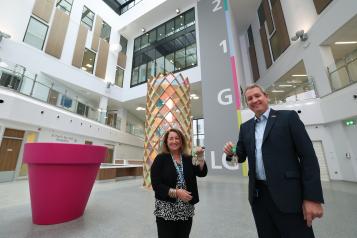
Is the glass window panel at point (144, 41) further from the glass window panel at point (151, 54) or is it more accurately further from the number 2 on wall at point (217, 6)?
the number 2 on wall at point (217, 6)

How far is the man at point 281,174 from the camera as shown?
804mm

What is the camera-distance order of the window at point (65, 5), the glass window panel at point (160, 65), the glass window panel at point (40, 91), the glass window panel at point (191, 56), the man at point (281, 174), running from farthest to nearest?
the glass window panel at point (160, 65), the glass window panel at point (191, 56), the window at point (65, 5), the glass window panel at point (40, 91), the man at point (281, 174)

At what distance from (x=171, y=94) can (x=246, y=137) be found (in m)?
3.08

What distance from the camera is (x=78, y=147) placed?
Result: 1918 mm

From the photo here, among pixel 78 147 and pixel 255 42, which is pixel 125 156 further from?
pixel 255 42

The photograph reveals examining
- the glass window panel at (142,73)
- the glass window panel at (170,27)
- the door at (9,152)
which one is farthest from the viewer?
the glass window panel at (142,73)

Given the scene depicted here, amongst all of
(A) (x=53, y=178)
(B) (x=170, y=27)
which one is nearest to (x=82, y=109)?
(A) (x=53, y=178)

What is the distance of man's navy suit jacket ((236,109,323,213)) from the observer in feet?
2.64

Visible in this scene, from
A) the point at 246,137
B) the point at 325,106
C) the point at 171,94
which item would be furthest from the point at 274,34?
the point at 246,137

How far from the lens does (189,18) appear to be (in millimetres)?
11102

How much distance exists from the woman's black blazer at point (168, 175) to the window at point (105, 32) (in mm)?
13209

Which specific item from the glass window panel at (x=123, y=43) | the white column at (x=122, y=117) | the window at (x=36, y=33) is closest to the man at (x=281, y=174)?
the window at (x=36, y=33)

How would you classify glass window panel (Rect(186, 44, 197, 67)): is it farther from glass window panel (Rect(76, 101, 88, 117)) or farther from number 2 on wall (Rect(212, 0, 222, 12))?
glass window panel (Rect(76, 101, 88, 117))

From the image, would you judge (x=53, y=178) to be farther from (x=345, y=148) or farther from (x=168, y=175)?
(x=345, y=148)
